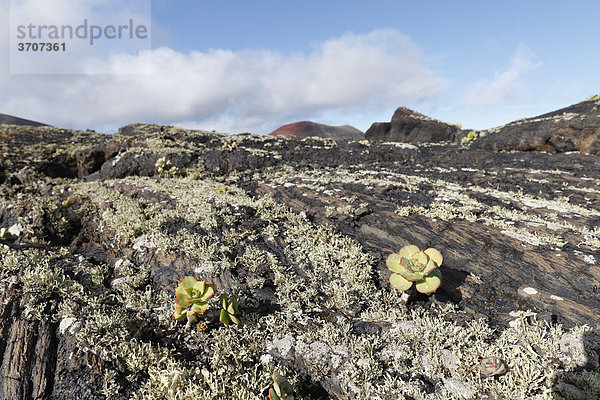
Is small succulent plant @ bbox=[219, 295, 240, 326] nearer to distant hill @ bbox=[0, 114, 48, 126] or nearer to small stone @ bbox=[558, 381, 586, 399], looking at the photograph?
small stone @ bbox=[558, 381, 586, 399]

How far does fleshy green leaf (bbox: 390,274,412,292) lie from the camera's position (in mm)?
5219

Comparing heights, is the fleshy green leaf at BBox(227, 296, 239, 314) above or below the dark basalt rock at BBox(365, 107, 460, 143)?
below

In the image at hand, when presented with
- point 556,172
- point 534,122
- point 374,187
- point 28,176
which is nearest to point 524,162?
point 556,172

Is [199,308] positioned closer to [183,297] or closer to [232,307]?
[183,297]

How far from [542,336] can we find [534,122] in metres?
22.7

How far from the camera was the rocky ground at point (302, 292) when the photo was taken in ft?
13.1

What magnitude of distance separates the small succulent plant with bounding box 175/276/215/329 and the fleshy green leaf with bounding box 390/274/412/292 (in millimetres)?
3330

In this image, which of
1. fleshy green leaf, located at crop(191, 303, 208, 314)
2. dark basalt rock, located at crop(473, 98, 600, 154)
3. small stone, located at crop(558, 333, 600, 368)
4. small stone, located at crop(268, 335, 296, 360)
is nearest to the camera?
small stone, located at crop(558, 333, 600, 368)

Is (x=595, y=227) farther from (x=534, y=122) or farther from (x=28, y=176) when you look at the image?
(x=28, y=176)

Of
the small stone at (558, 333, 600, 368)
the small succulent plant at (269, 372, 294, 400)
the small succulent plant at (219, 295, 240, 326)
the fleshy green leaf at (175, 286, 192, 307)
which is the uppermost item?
the fleshy green leaf at (175, 286, 192, 307)

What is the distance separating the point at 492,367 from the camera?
3898 millimetres

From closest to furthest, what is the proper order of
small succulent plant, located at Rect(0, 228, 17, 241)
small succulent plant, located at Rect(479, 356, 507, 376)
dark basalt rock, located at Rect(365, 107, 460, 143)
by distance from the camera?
1. small succulent plant, located at Rect(479, 356, 507, 376)
2. small succulent plant, located at Rect(0, 228, 17, 241)
3. dark basalt rock, located at Rect(365, 107, 460, 143)

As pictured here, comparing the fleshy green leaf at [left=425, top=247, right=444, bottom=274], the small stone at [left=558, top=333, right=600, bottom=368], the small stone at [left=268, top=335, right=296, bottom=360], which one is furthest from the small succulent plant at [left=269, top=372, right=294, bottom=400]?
the small stone at [left=558, top=333, right=600, bottom=368]

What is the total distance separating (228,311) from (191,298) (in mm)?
664
